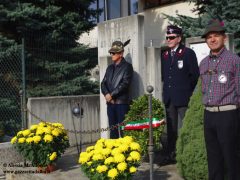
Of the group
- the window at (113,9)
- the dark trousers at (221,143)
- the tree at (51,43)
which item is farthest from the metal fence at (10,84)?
the window at (113,9)

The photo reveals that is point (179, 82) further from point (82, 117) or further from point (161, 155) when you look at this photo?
point (82, 117)

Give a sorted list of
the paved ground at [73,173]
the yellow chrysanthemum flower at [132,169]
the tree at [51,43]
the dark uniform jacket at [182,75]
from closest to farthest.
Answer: the yellow chrysanthemum flower at [132,169] → the paved ground at [73,173] → the dark uniform jacket at [182,75] → the tree at [51,43]

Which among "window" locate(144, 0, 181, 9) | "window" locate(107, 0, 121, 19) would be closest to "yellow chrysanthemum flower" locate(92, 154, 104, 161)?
"window" locate(144, 0, 181, 9)

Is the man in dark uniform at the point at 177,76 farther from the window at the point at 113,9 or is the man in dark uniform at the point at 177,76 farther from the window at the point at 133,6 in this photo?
the window at the point at 113,9

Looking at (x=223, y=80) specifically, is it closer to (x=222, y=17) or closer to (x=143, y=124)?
(x=143, y=124)

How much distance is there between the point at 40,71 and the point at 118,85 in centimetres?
355

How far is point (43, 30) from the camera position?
905 cm

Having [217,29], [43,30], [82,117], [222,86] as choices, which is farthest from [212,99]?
[43,30]

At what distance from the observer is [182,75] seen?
520 centimetres

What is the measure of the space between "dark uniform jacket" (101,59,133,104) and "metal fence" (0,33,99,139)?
2685mm

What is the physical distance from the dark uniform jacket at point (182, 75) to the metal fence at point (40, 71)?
3.92 metres

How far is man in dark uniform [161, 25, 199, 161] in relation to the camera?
17.0ft

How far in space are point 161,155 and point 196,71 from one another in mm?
1632

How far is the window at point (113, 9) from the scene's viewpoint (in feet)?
50.3
